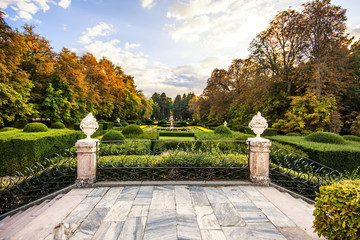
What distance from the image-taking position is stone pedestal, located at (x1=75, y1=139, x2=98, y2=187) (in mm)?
3877

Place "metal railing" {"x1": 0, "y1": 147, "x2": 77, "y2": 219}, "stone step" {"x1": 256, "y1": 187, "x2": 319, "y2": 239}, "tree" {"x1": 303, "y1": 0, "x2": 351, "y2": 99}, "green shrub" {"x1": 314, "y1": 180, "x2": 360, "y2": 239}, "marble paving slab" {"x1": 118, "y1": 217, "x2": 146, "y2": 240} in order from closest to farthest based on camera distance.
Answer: "green shrub" {"x1": 314, "y1": 180, "x2": 360, "y2": 239} < "marble paving slab" {"x1": 118, "y1": 217, "x2": 146, "y2": 240} < "stone step" {"x1": 256, "y1": 187, "x2": 319, "y2": 239} < "metal railing" {"x1": 0, "y1": 147, "x2": 77, "y2": 219} < "tree" {"x1": 303, "y1": 0, "x2": 351, "y2": 99}

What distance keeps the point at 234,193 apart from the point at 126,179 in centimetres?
277

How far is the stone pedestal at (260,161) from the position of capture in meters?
4.06

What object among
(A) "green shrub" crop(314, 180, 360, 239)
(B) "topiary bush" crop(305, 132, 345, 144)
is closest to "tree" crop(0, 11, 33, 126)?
(A) "green shrub" crop(314, 180, 360, 239)

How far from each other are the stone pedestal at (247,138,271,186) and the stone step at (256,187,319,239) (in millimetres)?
231

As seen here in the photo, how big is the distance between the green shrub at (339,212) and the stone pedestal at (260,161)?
2025 millimetres

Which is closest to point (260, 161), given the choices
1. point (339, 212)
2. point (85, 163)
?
→ point (339, 212)

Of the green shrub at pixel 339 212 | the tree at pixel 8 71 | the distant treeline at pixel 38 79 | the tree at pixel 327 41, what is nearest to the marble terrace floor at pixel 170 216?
the green shrub at pixel 339 212

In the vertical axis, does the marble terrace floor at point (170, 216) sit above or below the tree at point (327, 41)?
below

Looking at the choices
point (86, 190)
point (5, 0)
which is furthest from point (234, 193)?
point (5, 0)

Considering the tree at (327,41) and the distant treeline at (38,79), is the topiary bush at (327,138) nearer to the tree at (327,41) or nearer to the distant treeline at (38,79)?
the tree at (327,41)

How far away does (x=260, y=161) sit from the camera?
13.4 ft

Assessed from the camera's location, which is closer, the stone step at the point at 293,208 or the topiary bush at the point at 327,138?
the stone step at the point at 293,208

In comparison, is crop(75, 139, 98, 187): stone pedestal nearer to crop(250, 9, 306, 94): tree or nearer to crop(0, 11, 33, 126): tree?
crop(0, 11, 33, 126): tree
